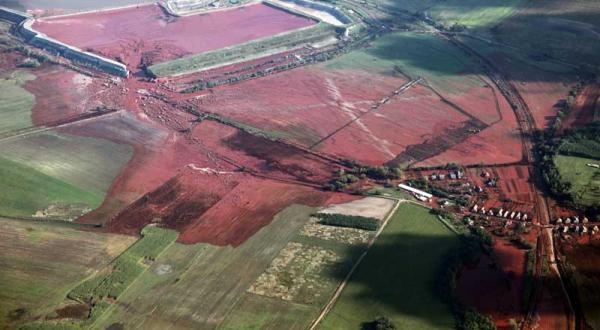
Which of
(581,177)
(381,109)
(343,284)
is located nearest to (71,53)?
(381,109)

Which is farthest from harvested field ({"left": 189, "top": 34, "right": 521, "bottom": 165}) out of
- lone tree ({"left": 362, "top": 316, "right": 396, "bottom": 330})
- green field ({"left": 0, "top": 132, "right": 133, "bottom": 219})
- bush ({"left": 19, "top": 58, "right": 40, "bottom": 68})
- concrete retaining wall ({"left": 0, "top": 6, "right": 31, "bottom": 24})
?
concrete retaining wall ({"left": 0, "top": 6, "right": 31, "bottom": 24})

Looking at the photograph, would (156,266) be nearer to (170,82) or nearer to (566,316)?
(566,316)

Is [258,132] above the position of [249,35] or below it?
below

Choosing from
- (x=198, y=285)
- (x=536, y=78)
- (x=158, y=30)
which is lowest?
(x=198, y=285)

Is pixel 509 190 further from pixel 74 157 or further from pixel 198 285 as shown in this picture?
pixel 74 157

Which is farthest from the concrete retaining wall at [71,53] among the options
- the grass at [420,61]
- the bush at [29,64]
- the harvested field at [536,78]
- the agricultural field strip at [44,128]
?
the harvested field at [536,78]

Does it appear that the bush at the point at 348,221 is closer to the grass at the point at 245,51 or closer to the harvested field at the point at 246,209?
the harvested field at the point at 246,209

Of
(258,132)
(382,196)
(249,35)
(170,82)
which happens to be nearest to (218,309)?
(382,196)
